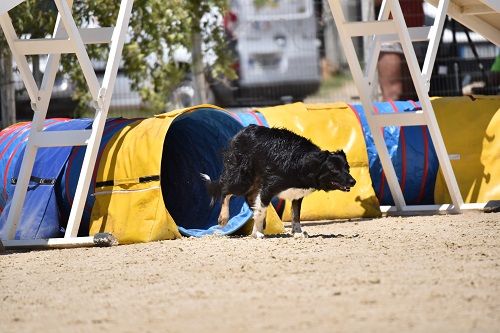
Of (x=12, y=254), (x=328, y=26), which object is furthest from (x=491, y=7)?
(x=328, y=26)

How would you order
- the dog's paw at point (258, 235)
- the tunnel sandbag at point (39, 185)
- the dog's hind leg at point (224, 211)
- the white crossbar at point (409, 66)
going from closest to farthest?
1. the dog's paw at point (258, 235)
2. the dog's hind leg at point (224, 211)
3. the tunnel sandbag at point (39, 185)
4. the white crossbar at point (409, 66)

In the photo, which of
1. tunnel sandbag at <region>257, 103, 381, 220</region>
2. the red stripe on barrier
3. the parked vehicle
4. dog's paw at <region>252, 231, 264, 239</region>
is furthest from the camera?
the parked vehicle

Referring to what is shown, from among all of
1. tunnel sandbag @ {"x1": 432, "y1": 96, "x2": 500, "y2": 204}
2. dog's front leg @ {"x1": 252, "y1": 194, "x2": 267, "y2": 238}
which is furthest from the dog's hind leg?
tunnel sandbag @ {"x1": 432, "y1": 96, "x2": 500, "y2": 204}

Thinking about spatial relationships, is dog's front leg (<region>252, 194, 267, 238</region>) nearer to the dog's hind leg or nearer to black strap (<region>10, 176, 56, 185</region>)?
the dog's hind leg

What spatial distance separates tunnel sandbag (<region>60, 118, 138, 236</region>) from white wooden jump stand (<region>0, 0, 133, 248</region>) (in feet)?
1.93

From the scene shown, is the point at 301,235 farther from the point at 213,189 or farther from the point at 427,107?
the point at 427,107

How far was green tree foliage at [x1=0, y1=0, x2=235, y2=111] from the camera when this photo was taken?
14.7 m

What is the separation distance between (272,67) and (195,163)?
6784 mm

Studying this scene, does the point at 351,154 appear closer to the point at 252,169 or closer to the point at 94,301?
the point at 252,169

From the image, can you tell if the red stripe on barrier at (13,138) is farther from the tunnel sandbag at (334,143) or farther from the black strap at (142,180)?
the tunnel sandbag at (334,143)

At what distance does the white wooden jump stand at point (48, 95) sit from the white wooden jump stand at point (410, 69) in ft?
8.03

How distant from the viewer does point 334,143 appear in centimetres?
1155

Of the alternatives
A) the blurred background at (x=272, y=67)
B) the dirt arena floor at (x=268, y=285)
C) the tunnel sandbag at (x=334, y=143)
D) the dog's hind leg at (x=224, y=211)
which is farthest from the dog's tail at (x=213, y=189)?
the blurred background at (x=272, y=67)

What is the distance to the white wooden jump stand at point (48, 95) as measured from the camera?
9250 mm
